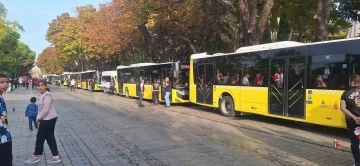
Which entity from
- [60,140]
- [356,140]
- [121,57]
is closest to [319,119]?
[356,140]

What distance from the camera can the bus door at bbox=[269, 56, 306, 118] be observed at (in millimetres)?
11641

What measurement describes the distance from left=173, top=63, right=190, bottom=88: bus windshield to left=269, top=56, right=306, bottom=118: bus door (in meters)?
8.95

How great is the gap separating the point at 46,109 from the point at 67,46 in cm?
5221

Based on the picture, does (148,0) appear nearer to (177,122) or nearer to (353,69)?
(177,122)

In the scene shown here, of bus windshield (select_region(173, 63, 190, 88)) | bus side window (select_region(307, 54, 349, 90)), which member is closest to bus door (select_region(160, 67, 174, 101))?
bus windshield (select_region(173, 63, 190, 88))

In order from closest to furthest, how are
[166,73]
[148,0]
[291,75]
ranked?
[291,75] → [148,0] → [166,73]

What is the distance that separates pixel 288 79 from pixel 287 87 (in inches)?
10.4

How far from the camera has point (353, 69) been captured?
992 cm

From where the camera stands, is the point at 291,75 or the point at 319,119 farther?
the point at 291,75

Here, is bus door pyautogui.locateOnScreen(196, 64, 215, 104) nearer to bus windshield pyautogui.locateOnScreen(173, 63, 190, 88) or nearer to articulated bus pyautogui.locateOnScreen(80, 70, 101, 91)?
bus windshield pyautogui.locateOnScreen(173, 63, 190, 88)

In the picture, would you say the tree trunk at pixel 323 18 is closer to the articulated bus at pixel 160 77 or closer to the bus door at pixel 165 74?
the articulated bus at pixel 160 77

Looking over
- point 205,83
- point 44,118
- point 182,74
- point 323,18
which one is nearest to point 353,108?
point 44,118

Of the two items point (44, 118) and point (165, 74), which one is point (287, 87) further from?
point (165, 74)

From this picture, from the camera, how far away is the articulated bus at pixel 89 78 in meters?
46.6
